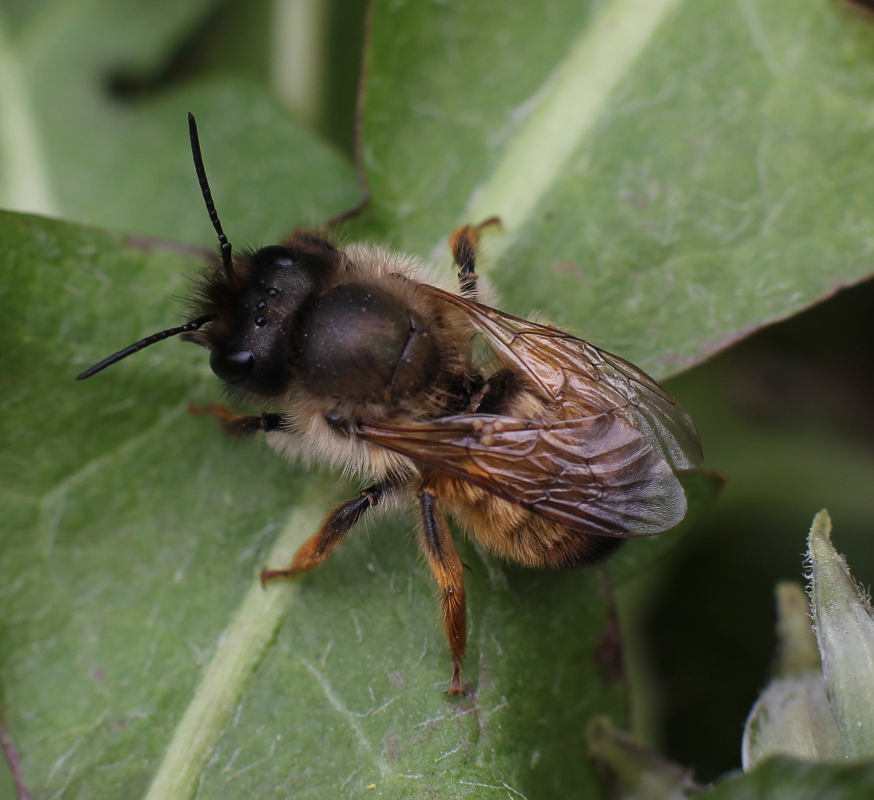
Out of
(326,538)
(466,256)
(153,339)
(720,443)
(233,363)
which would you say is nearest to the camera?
(233,363)

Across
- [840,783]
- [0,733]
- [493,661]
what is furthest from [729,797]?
[0,733]

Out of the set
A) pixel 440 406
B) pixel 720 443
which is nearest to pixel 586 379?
pixel 440 406

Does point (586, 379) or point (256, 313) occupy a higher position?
point (586, 379)

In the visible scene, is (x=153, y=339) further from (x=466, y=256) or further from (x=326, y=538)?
(x=466, y=256)

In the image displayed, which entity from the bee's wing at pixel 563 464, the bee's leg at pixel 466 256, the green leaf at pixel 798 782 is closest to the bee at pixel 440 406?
the bee's wing at pixel 563 464

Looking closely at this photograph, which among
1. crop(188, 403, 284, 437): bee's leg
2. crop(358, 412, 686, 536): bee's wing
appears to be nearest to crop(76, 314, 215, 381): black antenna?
crop(188, 403, 284, 437): bee's leg

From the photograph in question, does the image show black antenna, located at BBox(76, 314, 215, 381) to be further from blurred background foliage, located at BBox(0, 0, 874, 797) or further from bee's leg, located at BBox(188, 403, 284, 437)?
blurred background foliage, located at BBox(0, 0, 874, 797)

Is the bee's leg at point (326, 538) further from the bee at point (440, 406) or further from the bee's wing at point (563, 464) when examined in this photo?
the bee's wing at point (563, 464)
